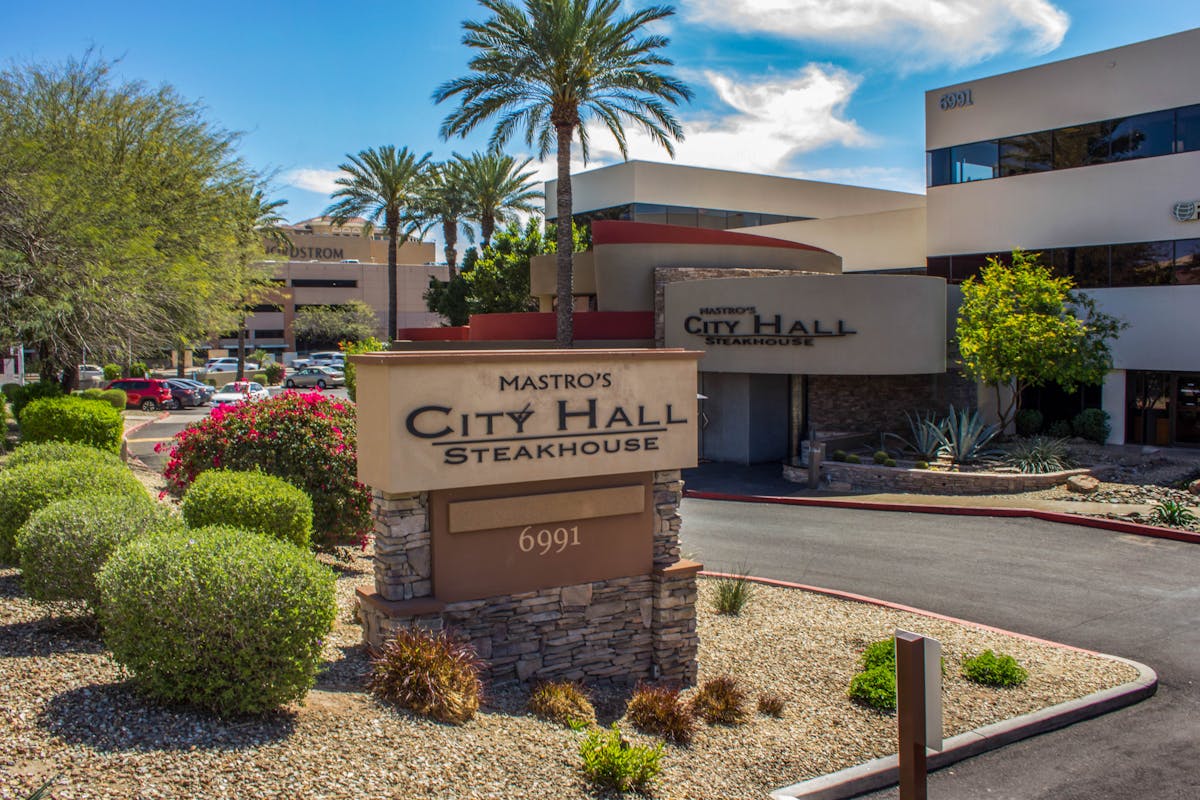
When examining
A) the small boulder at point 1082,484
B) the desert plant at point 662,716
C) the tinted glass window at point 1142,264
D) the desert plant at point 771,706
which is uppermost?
the tinted glass window at point 1142,264

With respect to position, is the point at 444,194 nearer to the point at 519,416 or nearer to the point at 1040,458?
the point at 1040,458

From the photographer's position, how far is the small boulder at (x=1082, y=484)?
23.4m

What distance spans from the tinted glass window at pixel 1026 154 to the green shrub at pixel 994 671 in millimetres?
24894

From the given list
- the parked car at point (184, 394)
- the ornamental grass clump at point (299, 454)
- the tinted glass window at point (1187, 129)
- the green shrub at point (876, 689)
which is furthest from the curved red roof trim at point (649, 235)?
the parked car at point (184, 394)

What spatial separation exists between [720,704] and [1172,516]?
14.4 metres

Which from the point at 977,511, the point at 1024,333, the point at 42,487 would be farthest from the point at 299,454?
the point at 1024,333

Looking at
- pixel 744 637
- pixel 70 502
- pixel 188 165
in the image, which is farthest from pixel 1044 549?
pixel 188 165

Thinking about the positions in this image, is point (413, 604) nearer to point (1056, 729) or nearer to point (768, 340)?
point (1056, 729)

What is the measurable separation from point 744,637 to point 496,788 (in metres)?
6.54

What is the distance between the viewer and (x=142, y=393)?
47156 mm

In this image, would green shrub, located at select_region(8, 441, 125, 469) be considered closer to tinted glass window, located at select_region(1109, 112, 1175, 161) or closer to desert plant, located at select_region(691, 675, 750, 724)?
desert plant, located at select_region(691, 675, 750, 724)

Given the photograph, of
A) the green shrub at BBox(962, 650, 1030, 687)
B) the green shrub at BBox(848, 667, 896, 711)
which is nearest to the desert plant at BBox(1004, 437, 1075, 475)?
the green shrub at BBox(962, 650, 1030, 687)

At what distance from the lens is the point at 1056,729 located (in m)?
10.8

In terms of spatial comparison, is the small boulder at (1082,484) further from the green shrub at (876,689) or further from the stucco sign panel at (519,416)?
the stucco sign panel at (519,416)
